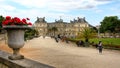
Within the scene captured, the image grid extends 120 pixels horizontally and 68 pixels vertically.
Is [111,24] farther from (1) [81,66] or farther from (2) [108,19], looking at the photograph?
(1) [81,66]

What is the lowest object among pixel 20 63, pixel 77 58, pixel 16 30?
pixel 77 58

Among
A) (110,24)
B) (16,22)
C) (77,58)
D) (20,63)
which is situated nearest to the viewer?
(20,63)

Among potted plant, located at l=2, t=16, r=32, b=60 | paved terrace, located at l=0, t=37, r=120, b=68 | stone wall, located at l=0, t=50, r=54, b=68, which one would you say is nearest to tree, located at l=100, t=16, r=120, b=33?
paved terrace, located at l=0, t=37, r=120, b=68

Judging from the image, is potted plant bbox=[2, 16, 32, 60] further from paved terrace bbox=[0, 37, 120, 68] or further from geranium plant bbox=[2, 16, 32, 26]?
paved terrace bbox=[0, 37, 120, 68]

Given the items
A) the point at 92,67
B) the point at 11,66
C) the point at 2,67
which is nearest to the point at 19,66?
the point at 11,66

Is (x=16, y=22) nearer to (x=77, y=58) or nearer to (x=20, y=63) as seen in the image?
(x=20, y=63)

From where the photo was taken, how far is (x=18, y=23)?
26.5ft

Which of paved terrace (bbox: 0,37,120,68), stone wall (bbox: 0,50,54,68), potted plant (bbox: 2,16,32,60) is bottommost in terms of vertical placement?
paved terrace (bbox: 0,37,120,68)

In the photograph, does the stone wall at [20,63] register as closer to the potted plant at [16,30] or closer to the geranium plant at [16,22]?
the potted plant at [16,30]

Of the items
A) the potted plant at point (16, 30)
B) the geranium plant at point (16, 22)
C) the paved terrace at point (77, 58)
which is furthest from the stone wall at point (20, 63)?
the paved terrace at point (77, 58)

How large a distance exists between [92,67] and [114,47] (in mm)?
23580

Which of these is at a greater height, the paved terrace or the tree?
the tree

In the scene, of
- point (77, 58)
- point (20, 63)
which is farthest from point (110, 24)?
point (20, 63)

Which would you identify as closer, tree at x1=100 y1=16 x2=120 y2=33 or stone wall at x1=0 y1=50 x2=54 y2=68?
stone wall at x1=0 y1=50 x2=54 y2=68
